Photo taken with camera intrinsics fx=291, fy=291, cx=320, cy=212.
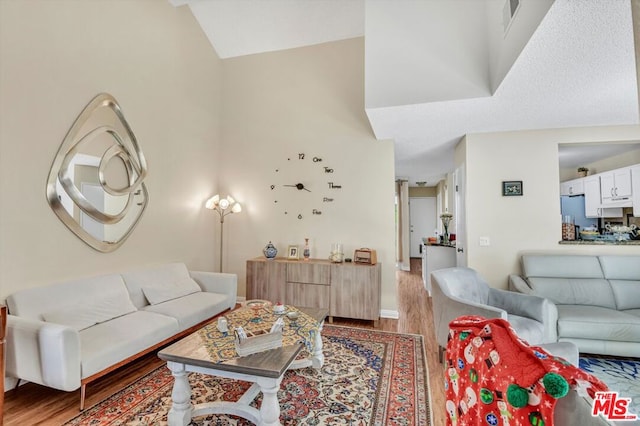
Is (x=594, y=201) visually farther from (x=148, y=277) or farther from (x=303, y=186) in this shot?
(x=148, y=277)

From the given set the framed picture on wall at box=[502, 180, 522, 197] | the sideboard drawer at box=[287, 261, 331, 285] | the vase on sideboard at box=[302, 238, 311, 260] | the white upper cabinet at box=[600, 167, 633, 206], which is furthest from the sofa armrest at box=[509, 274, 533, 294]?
the vase on sideboard at box=[302, 238, 311, 260]

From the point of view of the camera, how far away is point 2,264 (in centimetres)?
224

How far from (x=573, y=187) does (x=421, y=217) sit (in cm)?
475

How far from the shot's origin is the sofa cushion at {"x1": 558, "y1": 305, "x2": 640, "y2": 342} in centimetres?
247

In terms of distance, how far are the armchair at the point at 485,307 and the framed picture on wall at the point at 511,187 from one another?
1271mm

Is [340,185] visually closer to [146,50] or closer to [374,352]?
[374,352]

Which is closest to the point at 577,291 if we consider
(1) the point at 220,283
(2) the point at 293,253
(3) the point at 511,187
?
(3) the point at 511,187

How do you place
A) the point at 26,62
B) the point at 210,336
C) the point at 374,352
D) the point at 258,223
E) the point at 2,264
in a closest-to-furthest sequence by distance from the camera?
the point at 210,336
the point at 2,264
the point at 26,62
the point at 374,352
the point at 258,223

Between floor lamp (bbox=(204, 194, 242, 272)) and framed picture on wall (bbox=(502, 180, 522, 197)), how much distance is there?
3664mm

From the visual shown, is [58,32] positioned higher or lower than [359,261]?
higher

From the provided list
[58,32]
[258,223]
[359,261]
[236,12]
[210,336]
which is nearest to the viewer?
[210,336]

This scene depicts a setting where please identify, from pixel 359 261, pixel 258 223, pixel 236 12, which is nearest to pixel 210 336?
pixel 359 261

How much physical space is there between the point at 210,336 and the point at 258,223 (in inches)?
104

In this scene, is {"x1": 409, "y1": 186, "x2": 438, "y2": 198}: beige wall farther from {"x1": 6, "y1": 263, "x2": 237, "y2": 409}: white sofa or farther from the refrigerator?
{"x1": 6, "y1": 263, "x2": 237, "y2": 409}: white sofa
